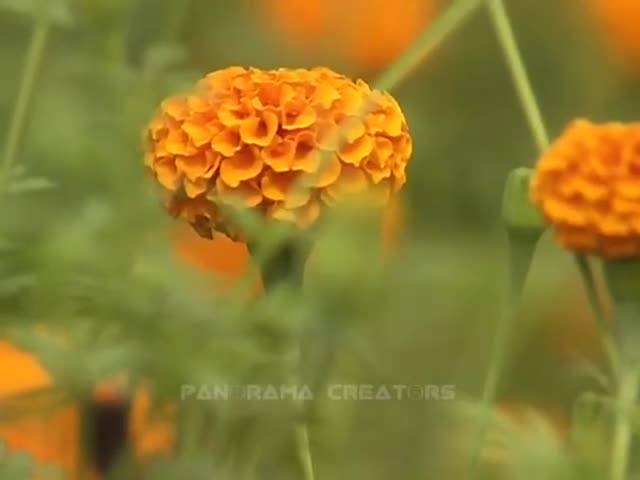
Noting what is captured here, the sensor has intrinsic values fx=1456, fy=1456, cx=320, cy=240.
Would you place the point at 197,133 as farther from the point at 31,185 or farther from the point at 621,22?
the point at 621,22

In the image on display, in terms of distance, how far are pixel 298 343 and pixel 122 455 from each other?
60 millimetres

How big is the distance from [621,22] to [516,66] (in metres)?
0.06

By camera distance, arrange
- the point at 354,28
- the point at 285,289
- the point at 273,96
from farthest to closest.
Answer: the point at 354,28
the point at 273,96
the point at 285,289

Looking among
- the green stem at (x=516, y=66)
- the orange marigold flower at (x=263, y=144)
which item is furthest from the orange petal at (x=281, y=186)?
the green stem at (x=516, y=66)

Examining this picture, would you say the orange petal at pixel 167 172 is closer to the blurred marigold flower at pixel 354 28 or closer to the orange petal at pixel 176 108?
the orange petal at pixel 176 108

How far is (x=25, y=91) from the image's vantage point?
33cm

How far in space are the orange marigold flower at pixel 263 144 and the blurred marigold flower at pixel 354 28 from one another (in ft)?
0.34

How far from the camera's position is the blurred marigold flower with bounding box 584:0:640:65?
45 centimetres

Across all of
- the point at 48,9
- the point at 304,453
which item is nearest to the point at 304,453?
the point at 304,453

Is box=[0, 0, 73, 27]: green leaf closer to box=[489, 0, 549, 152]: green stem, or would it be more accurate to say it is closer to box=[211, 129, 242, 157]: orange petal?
box=[211, 129, 242, 157]: orange petal

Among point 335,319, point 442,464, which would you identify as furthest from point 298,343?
point 442,464

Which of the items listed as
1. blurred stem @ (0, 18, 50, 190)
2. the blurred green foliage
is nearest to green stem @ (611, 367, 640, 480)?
the blurred green foliage

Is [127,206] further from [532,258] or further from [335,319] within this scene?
[532,258]

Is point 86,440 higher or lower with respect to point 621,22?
lower
